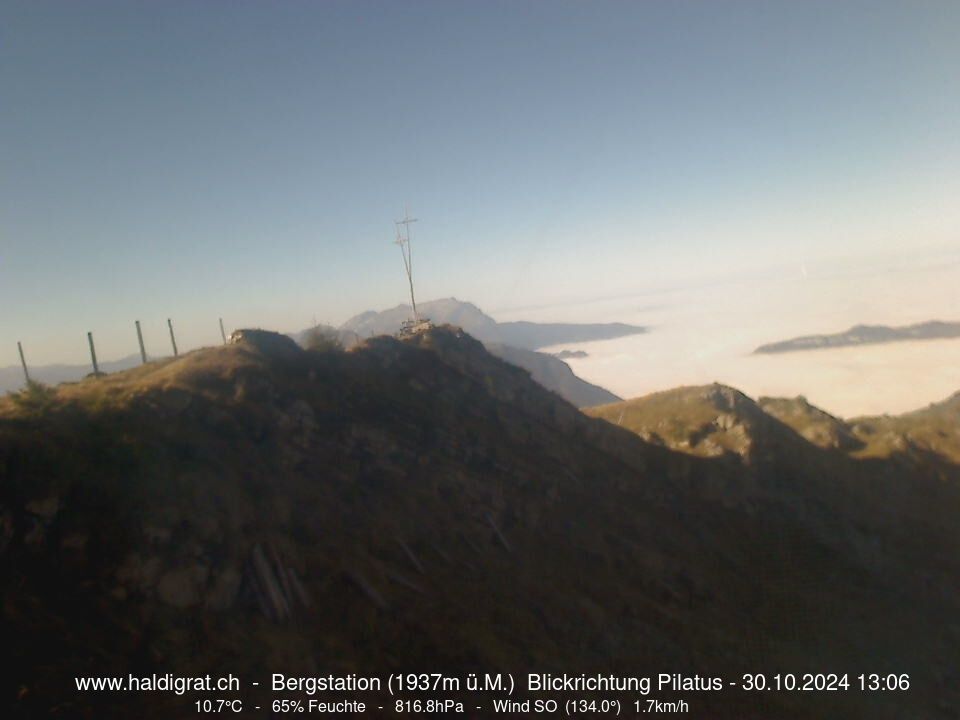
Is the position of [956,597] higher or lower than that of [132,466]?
lower

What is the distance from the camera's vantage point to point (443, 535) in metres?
22.8

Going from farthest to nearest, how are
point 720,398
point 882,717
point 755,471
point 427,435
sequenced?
1. point 720,398
2. point 755,471
3. point 427,435
4. point 882,717

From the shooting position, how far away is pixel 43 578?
1330 cm

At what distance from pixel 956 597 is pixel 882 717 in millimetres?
14250

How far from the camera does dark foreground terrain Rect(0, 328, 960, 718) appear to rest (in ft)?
45.7

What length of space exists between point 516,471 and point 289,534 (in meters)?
14.4

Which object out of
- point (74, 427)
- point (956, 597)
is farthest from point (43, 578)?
point (956, 597)

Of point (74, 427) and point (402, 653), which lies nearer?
point (402, 653)

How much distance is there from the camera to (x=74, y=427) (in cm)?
1688

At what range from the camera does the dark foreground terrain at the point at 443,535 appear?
1393 cm

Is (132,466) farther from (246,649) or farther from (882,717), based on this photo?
(882,717)

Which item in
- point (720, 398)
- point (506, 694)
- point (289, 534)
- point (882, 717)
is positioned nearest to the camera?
point (506, 694)

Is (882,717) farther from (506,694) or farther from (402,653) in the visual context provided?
(402,653)

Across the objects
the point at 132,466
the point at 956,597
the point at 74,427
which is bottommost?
the point at 956,597
